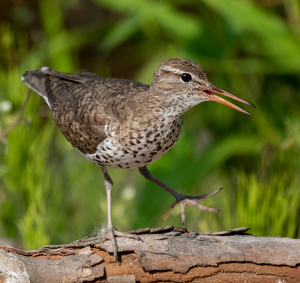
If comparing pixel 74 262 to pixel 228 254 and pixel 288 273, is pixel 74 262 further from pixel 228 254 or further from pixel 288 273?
pixel 288 273

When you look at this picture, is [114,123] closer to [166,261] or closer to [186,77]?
[186,77]

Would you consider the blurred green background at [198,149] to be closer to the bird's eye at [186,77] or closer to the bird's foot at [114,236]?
the bird's foot at [114,236]

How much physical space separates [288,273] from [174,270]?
0.68m

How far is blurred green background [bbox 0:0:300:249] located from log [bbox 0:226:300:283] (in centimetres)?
66

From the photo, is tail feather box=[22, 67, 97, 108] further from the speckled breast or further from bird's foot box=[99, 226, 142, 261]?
bird's foot box=[99, 226, 142, 261]

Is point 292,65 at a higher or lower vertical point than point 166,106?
higher

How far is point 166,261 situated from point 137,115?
960 mm

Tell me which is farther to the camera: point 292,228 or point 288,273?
point 292,228

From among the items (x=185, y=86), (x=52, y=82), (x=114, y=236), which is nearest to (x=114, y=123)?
(x=185, y=86)

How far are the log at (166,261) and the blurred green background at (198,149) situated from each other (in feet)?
2.15

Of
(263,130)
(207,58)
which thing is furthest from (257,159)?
(207,58)

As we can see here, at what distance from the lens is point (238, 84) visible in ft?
15.9

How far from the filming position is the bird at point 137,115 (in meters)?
2.72

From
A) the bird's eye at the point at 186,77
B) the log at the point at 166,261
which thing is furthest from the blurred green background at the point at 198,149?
the bird's eye at the point at 186,77
